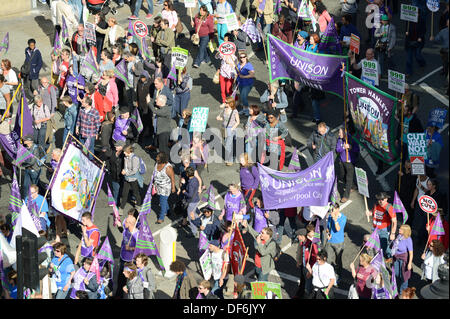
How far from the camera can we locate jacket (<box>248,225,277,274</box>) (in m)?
19.2

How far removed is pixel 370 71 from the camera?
23859 millimetres

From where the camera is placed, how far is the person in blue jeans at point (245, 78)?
2536 centimetres

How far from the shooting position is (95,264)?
19156 mm

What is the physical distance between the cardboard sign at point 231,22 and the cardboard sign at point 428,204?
30.5 ft

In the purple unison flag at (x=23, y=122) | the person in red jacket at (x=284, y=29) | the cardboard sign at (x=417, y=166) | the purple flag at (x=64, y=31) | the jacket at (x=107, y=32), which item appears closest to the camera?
the cardboard sign at (x=417, y=166)

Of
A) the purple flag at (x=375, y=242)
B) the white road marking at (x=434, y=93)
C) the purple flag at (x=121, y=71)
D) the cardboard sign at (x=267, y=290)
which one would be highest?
the purple flag at (x=121, y=71)

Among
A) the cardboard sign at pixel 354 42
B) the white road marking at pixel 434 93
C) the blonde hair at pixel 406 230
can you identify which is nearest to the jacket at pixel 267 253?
→ the blonde hair at pixel 406 230

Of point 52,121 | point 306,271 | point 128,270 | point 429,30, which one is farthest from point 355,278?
point 429,30

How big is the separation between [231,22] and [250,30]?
0.63 m

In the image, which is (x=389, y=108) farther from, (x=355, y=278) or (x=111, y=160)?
(x=111, y=160)

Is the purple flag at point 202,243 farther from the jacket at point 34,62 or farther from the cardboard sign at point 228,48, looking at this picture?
the jacket at point 34,62

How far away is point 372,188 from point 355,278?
198 inches

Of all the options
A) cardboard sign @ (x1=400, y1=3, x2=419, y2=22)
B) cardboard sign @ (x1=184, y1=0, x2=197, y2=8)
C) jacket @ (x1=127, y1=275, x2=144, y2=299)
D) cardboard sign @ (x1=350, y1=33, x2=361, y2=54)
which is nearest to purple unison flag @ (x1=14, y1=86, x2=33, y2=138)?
jacket @ (x1=127, y1=275, x2=144, y2=299)

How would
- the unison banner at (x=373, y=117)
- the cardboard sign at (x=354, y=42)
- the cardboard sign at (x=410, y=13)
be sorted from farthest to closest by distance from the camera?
the cardboard sign at (x=410, y=13)
the cardboard sign at (x=354, y=42)
the unison banner at (x=373, y=117)
